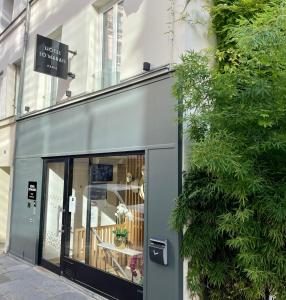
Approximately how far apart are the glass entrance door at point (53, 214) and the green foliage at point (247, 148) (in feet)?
11.7

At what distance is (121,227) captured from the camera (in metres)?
5.13

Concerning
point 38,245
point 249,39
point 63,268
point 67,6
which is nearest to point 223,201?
point 249,39

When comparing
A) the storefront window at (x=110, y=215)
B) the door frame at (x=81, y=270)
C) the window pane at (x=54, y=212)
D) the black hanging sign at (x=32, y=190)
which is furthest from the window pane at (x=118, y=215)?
the black hanging sign at (x=32, y=190)

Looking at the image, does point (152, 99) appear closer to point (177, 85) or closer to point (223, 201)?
point (177, 85)

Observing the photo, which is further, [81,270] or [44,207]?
[44,207]

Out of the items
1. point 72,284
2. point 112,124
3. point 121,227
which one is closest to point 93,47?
point 112,124

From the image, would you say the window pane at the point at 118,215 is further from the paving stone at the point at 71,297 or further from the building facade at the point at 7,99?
the building facade at the point at 7,99

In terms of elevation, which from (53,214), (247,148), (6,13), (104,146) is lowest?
(53,214)

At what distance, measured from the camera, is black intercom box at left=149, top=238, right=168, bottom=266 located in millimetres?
3939

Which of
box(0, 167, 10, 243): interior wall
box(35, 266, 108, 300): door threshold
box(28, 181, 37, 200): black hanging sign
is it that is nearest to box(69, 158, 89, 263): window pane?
box(35, 266, 108, 300): door threshold

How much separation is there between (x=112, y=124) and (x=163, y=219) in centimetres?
176

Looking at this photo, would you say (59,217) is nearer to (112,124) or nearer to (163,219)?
(112,124)

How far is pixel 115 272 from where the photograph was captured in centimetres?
493

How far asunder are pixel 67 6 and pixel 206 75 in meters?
4.61
